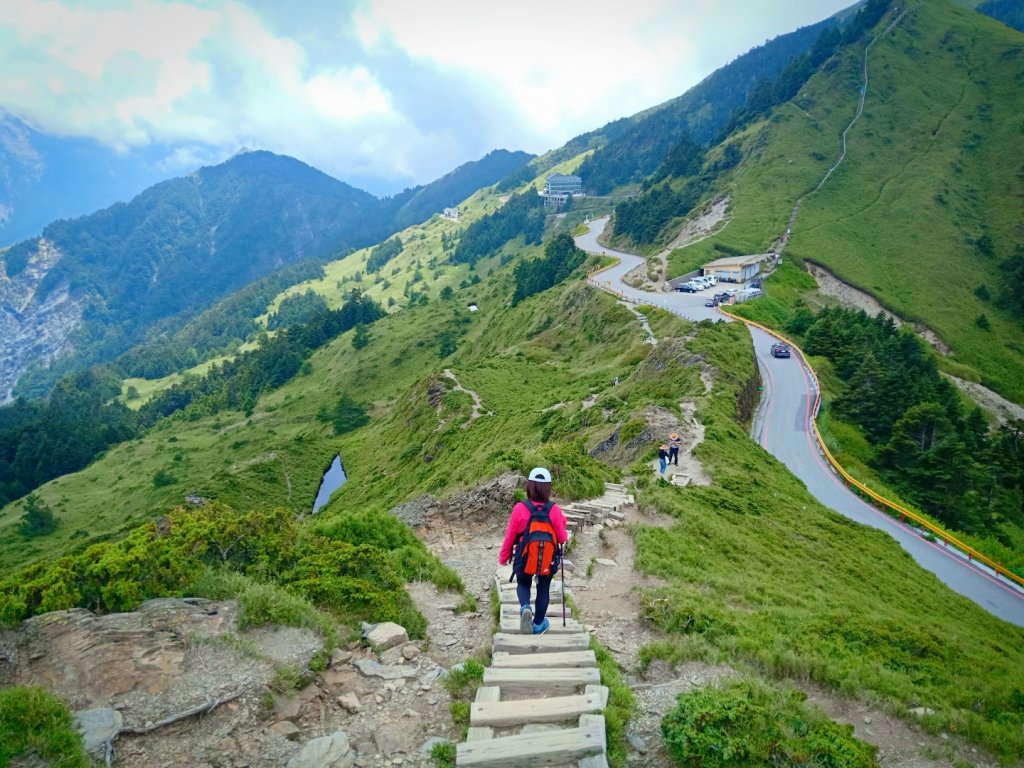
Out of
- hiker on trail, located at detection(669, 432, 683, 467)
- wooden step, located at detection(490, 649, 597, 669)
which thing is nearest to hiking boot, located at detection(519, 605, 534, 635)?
wooden step, located at detection(490, 649, 597, 669)

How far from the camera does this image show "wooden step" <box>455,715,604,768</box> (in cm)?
654

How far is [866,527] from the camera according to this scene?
26.7 m

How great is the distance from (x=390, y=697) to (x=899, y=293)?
113 m

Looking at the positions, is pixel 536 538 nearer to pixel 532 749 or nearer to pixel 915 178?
pixel 532 749

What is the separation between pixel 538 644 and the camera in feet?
30.0

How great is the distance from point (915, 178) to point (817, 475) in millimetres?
122611

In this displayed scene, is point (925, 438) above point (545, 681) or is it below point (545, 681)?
below

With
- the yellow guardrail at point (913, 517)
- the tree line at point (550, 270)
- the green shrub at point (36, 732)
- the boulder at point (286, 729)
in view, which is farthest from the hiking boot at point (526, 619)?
the tree line at point (550, 270)

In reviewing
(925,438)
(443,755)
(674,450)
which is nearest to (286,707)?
(443,755)

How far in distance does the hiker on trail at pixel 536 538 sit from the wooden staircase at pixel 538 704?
0.60 metres

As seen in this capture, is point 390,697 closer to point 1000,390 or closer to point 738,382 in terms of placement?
point 738,382

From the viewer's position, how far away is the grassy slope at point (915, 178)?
96250 millimetres

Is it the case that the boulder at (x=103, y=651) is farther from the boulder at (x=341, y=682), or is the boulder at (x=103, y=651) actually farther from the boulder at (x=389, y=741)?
the boulder at (x=389, y=741)

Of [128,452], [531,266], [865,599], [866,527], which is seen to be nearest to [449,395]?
[866,527]
